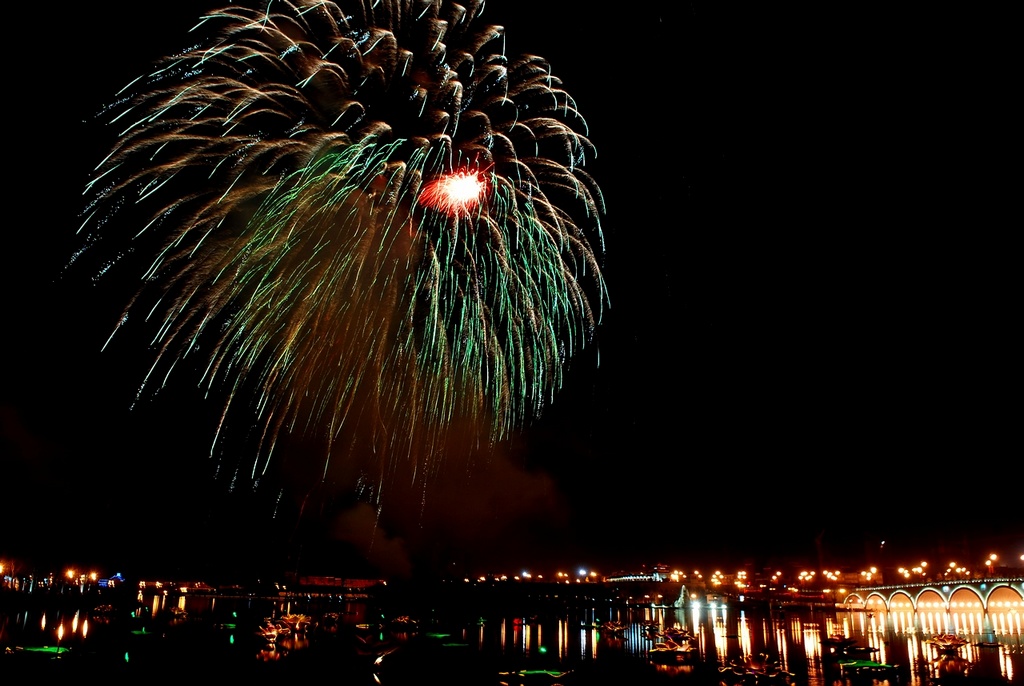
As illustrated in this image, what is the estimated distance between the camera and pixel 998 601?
68375 mm

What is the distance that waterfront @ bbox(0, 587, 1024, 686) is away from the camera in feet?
104

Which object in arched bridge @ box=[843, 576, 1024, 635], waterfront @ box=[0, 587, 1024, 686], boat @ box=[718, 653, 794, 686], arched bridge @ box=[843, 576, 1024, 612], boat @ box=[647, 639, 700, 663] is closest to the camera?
boat @ box=[718, 653, 794, 686]

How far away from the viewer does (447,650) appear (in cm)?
4469

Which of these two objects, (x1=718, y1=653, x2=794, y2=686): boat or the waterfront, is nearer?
(x1=718, y1=653, x2=794, y2=686): boat

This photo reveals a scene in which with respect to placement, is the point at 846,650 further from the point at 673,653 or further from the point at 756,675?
the point at 756,675

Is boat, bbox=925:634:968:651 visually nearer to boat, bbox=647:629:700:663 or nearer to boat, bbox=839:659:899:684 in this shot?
boat, bbox=839:659:899:684

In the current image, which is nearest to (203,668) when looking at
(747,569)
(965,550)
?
(965,550)

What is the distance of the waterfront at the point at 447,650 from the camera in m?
31.6

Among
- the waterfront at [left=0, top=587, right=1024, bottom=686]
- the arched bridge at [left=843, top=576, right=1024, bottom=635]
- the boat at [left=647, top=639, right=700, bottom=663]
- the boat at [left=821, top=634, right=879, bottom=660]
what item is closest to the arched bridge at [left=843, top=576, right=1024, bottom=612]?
the arched bridge at [left=843, top=576, right=1024, bottom=635]

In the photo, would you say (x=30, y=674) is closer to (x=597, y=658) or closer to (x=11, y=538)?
(x=597, y=658)

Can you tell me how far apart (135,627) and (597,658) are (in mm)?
32802

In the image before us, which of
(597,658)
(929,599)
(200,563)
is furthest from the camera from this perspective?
(200,563)

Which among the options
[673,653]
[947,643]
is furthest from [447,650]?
[947,643]

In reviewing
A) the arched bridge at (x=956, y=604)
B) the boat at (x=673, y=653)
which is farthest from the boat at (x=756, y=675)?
the arched bridge at (x=956, y=604)
